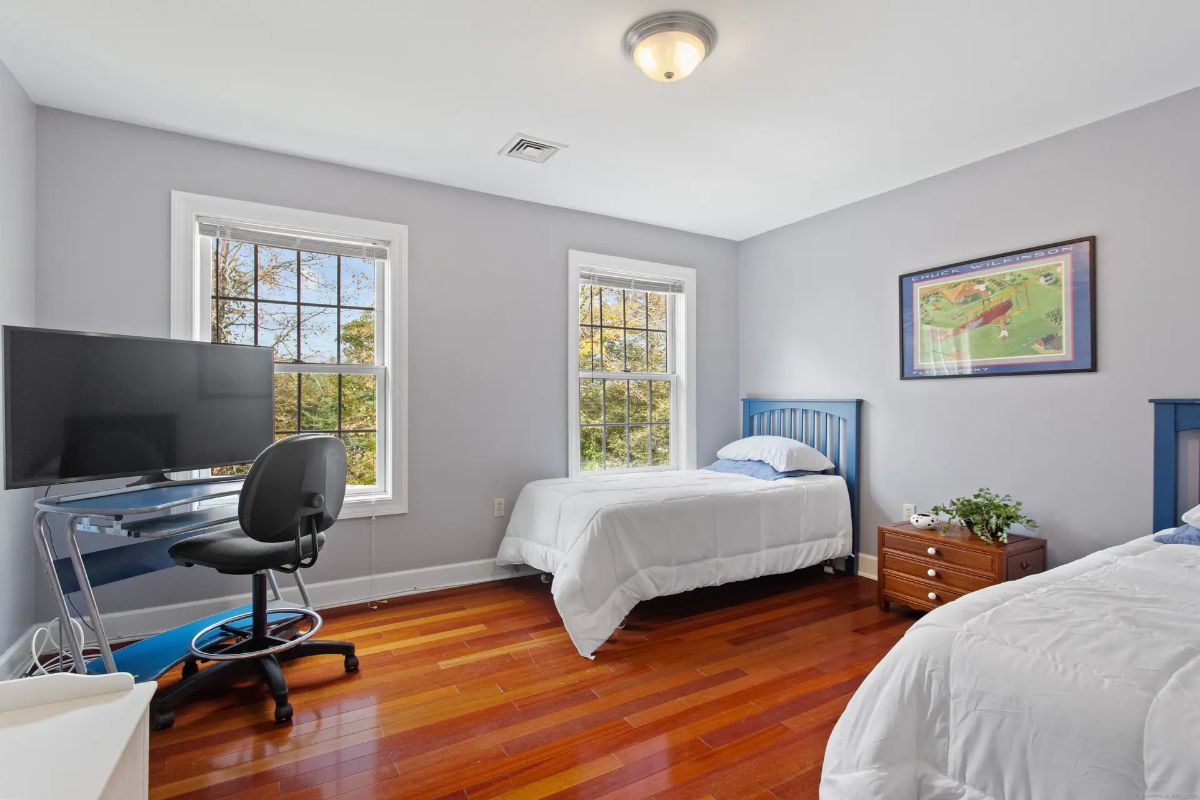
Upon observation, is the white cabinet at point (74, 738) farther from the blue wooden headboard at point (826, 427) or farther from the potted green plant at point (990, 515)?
the blue wooden headboard at point (826, 427)

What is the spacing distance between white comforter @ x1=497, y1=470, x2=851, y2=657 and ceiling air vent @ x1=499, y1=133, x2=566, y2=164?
184 centimetres

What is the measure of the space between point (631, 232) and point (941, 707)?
3.62m

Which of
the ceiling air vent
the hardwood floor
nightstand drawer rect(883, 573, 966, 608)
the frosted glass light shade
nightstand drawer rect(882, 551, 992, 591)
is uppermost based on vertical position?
the ceiling air vent

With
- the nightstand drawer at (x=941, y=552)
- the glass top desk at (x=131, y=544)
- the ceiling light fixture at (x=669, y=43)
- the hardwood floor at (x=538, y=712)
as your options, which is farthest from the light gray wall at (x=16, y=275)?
the nightstand drawer at (x=941, y=552)

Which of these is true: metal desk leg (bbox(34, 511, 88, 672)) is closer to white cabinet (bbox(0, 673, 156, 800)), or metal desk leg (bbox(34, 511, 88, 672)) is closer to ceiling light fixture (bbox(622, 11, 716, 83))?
white cabinet (bbox(0, 673, 156, 800))

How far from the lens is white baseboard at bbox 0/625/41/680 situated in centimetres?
231

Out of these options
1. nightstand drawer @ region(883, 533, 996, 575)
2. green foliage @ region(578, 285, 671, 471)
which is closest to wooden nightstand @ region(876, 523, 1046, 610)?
nightstand drawer @ region(883, 533, 996, 575)

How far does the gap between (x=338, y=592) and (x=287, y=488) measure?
130 centimetres

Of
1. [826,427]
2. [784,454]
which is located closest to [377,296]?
[784,454]

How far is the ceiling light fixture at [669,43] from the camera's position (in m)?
2.04

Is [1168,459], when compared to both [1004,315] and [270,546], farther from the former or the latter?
[270,546]

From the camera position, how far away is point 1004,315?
10.2ft

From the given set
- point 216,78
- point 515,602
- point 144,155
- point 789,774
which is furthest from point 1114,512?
point 144,155

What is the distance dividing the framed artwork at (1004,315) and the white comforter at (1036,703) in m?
1.67
